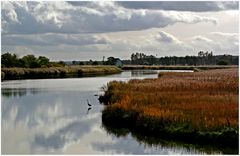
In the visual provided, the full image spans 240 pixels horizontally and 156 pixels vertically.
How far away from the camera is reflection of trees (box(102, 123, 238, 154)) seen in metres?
15.3

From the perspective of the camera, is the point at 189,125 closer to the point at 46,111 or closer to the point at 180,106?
the point at 180,106

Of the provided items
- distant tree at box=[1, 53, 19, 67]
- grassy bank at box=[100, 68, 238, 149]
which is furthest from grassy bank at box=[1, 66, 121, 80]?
grassy bank at box=[100, 68, 238, 149]

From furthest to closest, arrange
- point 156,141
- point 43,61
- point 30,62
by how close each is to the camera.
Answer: point 43,61, point 30,62, point 156,141

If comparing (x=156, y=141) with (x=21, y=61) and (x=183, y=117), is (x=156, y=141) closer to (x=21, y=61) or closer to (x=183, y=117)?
(x=183, y=117)

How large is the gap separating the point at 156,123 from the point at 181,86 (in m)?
12.2

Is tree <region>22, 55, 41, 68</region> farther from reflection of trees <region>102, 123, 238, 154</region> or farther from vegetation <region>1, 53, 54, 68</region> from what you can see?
reflection of trees <region>102, 123, 238, 154</region>

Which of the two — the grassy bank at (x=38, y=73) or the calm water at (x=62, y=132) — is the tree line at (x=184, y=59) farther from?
the calm water at (x=62, y=132)

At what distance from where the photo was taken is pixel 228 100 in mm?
21453

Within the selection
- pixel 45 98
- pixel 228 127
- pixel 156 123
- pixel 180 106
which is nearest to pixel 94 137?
pixel 156 123

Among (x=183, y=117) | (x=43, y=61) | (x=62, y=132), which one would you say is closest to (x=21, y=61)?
(x=43, y=61)

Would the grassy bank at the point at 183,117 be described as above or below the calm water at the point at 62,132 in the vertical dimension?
above

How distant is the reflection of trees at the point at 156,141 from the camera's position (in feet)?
50.2

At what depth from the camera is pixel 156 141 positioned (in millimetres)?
17078

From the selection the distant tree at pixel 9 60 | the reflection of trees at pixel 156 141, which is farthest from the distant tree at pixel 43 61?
the reflection of trees at pixel 156 141
